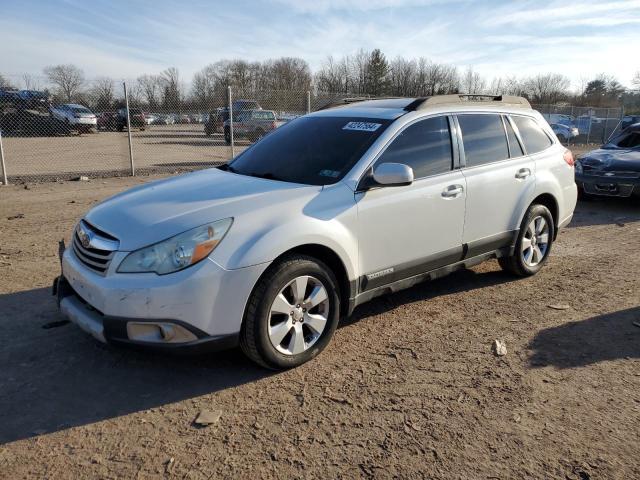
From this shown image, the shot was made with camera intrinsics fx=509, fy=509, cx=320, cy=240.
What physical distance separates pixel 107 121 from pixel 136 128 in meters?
1.24

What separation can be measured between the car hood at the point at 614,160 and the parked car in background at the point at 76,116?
49.5 feet

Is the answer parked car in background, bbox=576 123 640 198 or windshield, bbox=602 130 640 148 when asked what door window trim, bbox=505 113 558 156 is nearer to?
parked car in background, bbox=576 123 640 198

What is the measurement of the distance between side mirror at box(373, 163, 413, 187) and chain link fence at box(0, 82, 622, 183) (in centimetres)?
784

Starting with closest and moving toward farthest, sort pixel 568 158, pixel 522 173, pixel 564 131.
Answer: pixel 522 173 < pixel 568 158 < pixel 564 131

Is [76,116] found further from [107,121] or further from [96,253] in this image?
[96,253]

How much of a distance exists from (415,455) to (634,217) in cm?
798

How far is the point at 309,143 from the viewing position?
4316 mm

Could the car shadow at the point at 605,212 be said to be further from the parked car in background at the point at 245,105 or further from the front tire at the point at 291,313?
the parked car in background at the point at 245,105

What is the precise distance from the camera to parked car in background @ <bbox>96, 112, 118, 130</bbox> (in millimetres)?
18997

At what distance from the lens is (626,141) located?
32.9 ft

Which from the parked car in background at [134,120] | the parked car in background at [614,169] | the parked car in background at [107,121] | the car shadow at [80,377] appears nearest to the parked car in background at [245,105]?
the parked car in background at [134,120]

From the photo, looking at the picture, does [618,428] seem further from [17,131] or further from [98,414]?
[17,131]

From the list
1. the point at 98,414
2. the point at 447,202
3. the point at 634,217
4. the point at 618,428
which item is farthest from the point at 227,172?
the point at 634,217

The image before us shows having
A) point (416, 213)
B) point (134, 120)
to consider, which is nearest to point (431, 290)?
point (416, 213)
